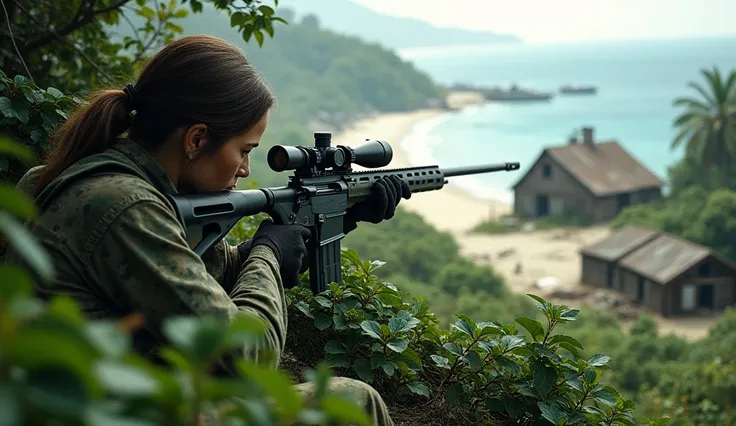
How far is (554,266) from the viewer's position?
115ft

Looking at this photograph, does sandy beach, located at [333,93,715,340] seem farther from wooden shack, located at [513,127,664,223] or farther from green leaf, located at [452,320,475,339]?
green leaf, located at [452,320,475,339]

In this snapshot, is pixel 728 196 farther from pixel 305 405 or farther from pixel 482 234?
pixel 305 405

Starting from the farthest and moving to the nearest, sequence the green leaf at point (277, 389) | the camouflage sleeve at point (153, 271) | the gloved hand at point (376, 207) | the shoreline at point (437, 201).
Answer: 1. the shoreline at point (437, 201)
2. the gloved hand at point (376, 207)
3. the camouflage sleeve at point (153, 271)
4. the green leaf at point (277, 389)

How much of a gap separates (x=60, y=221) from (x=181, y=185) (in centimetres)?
64

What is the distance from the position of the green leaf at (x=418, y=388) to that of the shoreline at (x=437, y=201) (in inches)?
1006

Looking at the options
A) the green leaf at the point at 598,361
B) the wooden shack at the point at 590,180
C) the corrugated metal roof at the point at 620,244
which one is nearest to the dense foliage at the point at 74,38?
the green leaf at the point at 598,361

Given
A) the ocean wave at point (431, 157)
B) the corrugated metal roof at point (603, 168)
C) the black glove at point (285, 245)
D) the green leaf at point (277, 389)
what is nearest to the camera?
the green leaf at point (277, 389)

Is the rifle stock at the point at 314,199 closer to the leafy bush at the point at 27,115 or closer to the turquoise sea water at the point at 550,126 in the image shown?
the leafy bush at the point at 27,115

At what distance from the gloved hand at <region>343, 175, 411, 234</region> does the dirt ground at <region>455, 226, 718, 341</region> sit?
22109mm

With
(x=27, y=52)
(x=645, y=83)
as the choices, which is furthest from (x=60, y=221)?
(x=645, y=83)

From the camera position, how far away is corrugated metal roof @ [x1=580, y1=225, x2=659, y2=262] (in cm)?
2870

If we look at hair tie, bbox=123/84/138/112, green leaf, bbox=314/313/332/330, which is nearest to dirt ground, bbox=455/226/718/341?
green leaf, bbox=314/313/332/330

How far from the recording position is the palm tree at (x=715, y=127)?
40594mm

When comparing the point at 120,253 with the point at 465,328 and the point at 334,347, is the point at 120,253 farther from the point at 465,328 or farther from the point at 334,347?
the point at 465,328
